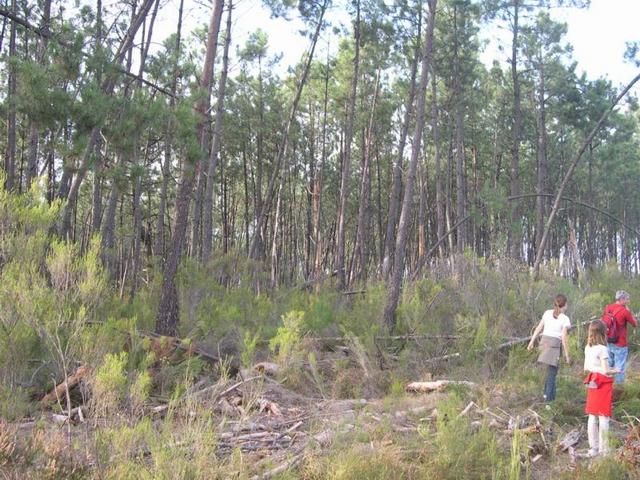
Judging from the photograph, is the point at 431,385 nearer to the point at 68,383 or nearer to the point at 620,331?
the point at 620,331

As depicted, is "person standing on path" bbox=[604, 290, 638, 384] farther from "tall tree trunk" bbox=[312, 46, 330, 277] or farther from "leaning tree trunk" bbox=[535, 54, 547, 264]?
"leaning tree trunk" bbox=[535, 54, 547, 264]

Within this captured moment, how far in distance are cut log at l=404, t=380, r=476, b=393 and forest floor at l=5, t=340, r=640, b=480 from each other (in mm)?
40

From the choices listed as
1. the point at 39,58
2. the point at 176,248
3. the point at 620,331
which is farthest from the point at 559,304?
the point at 39,58

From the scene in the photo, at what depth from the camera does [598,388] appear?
5.84 metres

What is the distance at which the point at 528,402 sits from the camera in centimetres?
730

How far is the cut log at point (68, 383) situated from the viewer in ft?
18.8

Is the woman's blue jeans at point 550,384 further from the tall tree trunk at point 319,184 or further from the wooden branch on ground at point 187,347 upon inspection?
the tall tree trunk at point 319,184

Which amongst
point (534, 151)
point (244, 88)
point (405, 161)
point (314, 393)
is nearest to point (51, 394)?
point (314, 393)

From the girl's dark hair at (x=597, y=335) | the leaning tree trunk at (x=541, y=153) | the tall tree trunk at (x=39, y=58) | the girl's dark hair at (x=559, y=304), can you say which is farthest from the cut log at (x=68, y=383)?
the leaning tree trunk at (x=541, y=153)

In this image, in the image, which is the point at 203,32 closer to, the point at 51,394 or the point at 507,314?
the point at 507,314

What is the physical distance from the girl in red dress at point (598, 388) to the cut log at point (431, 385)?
184cm

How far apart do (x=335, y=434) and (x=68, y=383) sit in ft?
9.16

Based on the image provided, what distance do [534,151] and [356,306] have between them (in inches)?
936

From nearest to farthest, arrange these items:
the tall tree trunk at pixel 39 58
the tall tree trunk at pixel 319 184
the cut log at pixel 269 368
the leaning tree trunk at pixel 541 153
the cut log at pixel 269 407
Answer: the cut log at pixel 269 407 → the tall tree trunk at pixel 39 58 → the cut log at pixel 269 368 → the leaning tree trunk at pixel 541 153 → the tall tree trunk at pixel 319 184
